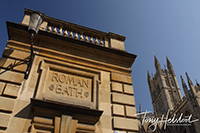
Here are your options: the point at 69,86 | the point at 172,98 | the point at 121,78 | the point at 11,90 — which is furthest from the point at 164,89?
the point at 11,90

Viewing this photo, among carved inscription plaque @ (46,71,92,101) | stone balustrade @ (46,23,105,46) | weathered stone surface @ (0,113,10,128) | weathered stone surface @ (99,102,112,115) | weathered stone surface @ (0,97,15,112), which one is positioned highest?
stone balustrade @ (46,23,105,46)

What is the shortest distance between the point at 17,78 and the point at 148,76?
74.9 m

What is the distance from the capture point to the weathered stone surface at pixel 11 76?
Answer: 5438 mm

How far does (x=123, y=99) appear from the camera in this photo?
6363mm

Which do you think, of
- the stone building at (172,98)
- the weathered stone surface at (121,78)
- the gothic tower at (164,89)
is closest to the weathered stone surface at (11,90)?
the weathered stone surface at (121,78)

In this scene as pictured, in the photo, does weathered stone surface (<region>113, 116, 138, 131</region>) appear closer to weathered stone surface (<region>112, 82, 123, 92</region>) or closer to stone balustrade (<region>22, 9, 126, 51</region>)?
weathered stone surface (<region>112, 82, 123, 92</region>)

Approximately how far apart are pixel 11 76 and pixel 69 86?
1934 mm

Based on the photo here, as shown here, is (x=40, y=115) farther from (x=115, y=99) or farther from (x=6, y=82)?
(x=115, y=99)

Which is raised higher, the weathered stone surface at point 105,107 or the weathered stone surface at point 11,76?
the weathered stone surface at point 11,76

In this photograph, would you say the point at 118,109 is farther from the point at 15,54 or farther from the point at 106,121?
the point at 15,54

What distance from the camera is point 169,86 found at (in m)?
60.8

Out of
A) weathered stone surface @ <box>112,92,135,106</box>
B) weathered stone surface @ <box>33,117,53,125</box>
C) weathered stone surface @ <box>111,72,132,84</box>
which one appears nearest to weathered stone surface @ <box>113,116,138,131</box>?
weathered stone surface @ <box>112,92,135,106</box>

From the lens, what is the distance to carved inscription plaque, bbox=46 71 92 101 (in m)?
5.80

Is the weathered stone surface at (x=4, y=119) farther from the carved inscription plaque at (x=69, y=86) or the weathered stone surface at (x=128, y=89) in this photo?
the weathered stone surface at (x=128, y=89)
